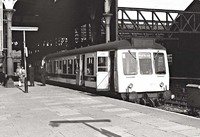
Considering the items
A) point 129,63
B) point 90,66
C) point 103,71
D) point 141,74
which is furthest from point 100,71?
point 141,74

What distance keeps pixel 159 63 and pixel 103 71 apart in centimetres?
293

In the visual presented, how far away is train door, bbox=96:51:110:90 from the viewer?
653 inches

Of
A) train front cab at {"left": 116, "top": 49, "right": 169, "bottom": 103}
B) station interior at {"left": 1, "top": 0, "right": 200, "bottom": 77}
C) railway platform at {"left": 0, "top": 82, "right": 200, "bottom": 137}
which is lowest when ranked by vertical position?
railway platform at {"left": 0, "top": 82, "right": 200, "bottom": 137}

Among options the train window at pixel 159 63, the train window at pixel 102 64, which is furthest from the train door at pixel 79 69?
the train window at pixel 159 63

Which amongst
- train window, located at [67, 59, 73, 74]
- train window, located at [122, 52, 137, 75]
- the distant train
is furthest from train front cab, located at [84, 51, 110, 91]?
train window, located at [67, 59, 73, 74]

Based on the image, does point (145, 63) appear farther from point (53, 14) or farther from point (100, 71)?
point (53, 14)

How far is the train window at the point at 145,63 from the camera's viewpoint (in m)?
15.2

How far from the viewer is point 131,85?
14812 millimetres

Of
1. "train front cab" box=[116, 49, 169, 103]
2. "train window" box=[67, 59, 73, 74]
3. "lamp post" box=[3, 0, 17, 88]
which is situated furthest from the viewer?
"lamp post" box=[3, 0, 17, 88]

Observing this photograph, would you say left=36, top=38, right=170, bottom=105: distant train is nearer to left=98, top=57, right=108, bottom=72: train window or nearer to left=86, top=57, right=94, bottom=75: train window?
left=98, top=57, right=108, bottom=72: train window

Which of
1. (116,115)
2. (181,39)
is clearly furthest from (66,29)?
(116,115)

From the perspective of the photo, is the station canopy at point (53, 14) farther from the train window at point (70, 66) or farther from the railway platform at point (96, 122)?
the railway platform at point (96, 122)

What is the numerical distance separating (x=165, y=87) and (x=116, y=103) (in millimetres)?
3243

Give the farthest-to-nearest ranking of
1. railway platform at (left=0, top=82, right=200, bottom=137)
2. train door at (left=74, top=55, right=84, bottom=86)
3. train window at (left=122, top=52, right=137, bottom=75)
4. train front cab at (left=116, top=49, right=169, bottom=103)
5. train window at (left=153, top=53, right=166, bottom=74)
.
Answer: train door at (left=74, top=55, right=84, bottom=86) → train window at (left=153, top=53, right=166, bottom=74) → train window at (left=122, top=52, right=137, bottom=75) → train front cab at (left=116, top=49, right=169, bottom=103) → railway platform at (left=0, top=82, right=200, bottom=137)
